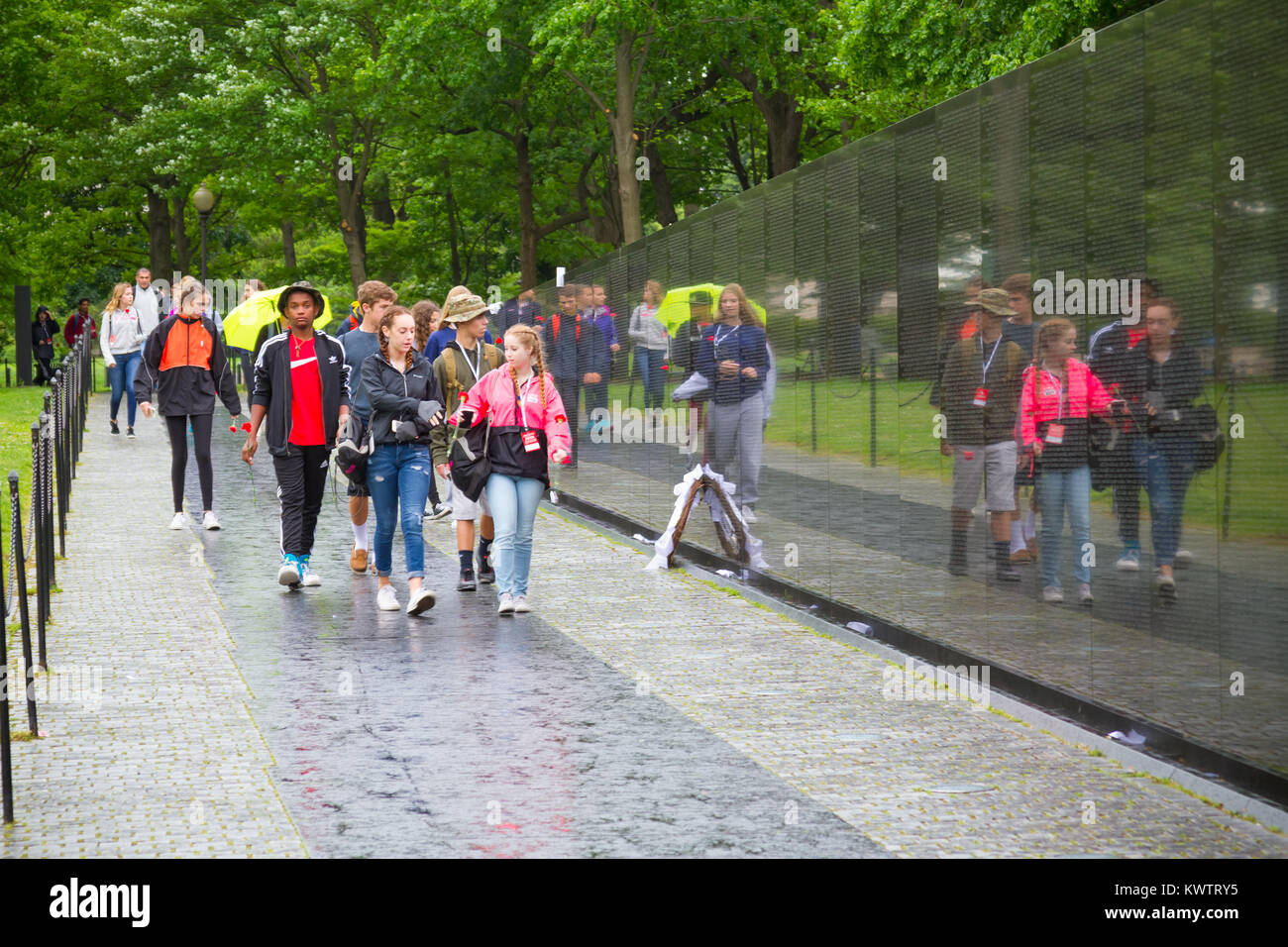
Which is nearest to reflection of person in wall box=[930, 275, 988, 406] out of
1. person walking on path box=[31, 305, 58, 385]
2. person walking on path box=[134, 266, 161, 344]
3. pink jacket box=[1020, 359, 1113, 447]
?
pink jacket box=[1020, 359, 1113, 447]

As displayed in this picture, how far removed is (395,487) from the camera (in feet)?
35.6

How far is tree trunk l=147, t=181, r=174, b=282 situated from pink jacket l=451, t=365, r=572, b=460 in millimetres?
39792

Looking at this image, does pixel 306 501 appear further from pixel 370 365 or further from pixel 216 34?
pixel 216 34

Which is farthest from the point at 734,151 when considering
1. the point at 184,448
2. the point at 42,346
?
the point at 184,448

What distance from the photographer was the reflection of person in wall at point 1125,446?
268 inches

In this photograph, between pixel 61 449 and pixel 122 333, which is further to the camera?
pixel 122 333

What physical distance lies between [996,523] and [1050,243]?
1.47m

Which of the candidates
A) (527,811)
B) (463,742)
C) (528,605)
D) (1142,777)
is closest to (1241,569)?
(1142,777)

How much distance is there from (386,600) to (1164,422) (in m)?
5.56

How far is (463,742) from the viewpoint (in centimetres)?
705

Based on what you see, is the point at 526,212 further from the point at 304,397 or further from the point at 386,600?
the point at 386,600

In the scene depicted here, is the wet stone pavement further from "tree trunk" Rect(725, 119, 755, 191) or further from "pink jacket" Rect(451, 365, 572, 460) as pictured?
"tree trunk" Rect(725, 119, 755, 191)

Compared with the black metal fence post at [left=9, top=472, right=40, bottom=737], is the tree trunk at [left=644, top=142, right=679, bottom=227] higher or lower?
higher

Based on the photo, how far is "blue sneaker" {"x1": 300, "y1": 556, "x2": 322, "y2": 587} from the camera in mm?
11344
